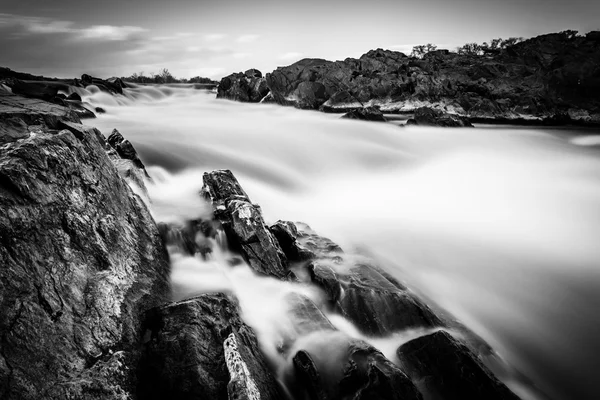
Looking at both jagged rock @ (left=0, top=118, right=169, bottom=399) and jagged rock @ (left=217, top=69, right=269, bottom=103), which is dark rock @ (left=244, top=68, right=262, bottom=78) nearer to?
jagged rock @ (left=217, top=69, right=269, bottom=103)

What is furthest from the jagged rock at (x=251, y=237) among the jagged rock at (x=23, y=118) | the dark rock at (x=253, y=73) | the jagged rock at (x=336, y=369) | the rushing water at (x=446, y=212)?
the dark rock at (x=253, y=73)

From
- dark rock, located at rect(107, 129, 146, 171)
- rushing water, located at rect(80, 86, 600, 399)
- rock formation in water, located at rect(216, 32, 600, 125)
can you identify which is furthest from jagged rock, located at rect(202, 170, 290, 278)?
rock formation in water, located at rect(216, 32, 600, 125)

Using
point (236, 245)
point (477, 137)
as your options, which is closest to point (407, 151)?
point (477, 137)

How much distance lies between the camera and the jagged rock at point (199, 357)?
3330 mm

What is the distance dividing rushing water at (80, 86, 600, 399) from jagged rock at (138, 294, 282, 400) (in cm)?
126

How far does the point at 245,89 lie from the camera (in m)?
45.9

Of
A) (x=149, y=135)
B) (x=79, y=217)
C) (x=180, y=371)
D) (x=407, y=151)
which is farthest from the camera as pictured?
(x=407, y=151)

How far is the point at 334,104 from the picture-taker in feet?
131

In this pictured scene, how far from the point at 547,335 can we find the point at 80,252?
359 inches

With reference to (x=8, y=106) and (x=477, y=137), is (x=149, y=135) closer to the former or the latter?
(x=8, y=106)

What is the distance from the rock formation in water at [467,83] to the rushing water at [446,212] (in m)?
13.2

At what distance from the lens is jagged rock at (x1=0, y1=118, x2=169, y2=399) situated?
2779mm

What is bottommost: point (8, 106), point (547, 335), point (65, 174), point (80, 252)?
point (547, 335)

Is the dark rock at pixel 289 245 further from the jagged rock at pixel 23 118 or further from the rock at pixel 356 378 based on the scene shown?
the jagged rock at pixel 23 118
